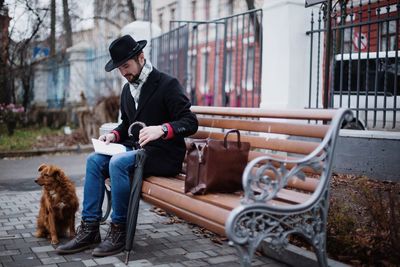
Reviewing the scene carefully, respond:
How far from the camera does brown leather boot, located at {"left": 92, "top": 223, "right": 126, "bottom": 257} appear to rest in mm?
4082

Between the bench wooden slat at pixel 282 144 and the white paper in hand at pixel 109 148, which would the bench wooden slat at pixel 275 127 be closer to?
the bench wooden slat at pixel 282 144

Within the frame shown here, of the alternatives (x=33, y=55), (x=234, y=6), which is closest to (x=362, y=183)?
(x=33, y=55)

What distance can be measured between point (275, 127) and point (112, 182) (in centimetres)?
133

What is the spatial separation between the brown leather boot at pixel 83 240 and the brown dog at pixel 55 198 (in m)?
0.28

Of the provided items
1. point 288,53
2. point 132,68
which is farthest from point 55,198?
point 288,53

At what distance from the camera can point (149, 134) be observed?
3.92 m

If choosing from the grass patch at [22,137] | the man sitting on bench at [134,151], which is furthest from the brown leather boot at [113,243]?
the grass patch at [22,137]

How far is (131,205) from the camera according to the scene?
3.96 metres

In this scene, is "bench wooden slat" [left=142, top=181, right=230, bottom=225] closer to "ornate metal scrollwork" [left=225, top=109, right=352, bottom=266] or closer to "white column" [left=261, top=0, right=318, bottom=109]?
"ornate metal scrollwork" [left=225, top=109, right=352, bottom=266]

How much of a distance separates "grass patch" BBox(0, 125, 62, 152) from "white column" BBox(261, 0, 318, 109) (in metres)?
6.43

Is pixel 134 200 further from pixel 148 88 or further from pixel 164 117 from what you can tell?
pixel 148 88

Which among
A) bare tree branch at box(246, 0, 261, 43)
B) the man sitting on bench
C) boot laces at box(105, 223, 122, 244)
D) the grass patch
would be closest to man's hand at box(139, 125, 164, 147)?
the man sitting on bench

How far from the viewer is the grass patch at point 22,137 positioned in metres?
11.4

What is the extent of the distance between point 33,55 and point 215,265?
13.4 metres
